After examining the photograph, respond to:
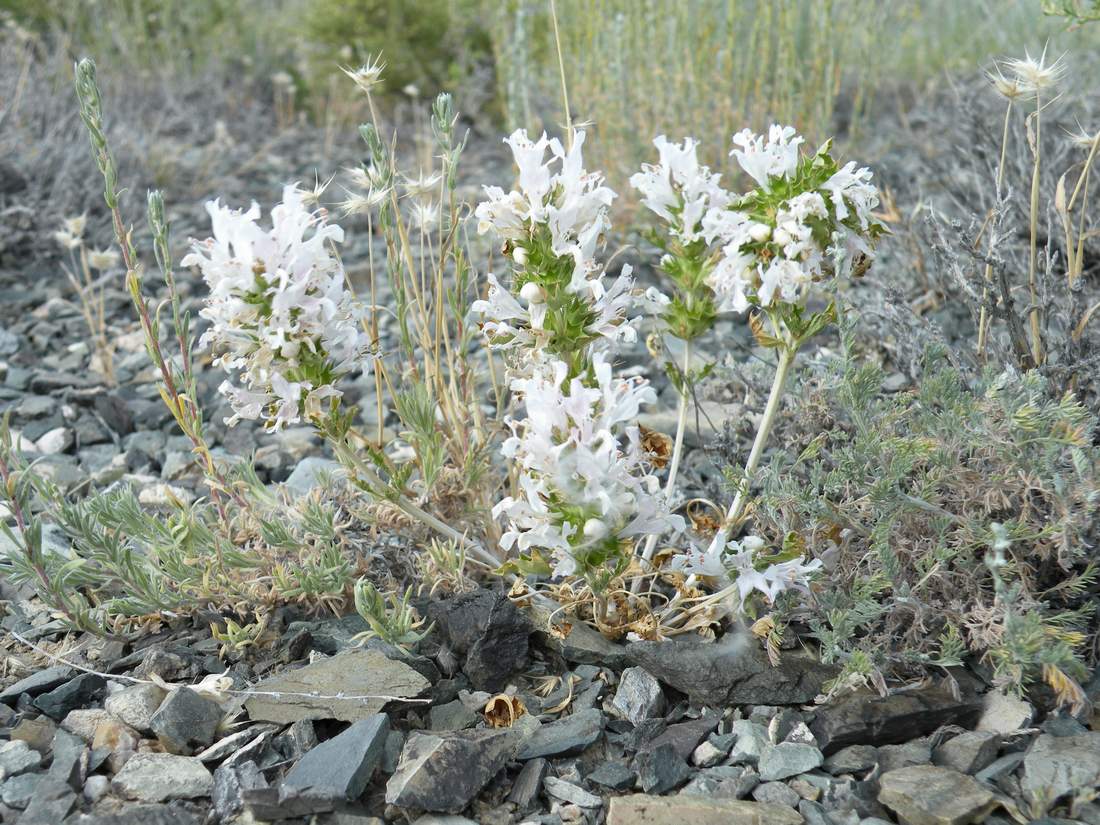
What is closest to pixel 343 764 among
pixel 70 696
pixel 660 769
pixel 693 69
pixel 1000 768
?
Result: pixel 660 769

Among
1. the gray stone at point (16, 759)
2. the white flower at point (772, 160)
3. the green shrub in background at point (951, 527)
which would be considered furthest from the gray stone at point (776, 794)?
the gray stone at point (16, 759)

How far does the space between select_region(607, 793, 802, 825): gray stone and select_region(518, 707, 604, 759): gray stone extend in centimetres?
17

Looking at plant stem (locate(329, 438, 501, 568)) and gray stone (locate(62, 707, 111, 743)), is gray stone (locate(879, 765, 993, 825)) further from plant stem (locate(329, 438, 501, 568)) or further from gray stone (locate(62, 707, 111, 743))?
gray stone (locate(62, 707, 111, 743))

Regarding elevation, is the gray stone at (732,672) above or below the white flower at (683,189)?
below

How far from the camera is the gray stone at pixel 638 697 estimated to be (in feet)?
6.59

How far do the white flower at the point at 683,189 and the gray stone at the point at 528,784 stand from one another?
96 centimetres

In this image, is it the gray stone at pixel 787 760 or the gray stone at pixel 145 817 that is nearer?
the gray stone at pixel 145 817

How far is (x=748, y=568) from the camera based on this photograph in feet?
6.38

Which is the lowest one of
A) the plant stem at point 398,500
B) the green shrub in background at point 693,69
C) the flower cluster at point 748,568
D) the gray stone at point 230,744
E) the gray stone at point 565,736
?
the gray stone at point 565,736

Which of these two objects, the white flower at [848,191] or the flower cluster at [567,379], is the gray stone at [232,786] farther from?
the white flower at [848,191]

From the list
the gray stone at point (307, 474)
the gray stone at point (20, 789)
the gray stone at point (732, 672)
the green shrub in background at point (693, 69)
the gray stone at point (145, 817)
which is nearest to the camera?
the gray stone at point (145, 817)

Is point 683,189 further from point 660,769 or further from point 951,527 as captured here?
point 660,769

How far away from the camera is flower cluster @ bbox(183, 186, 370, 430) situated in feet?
5.59

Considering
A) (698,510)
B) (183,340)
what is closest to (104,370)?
(183,340)
